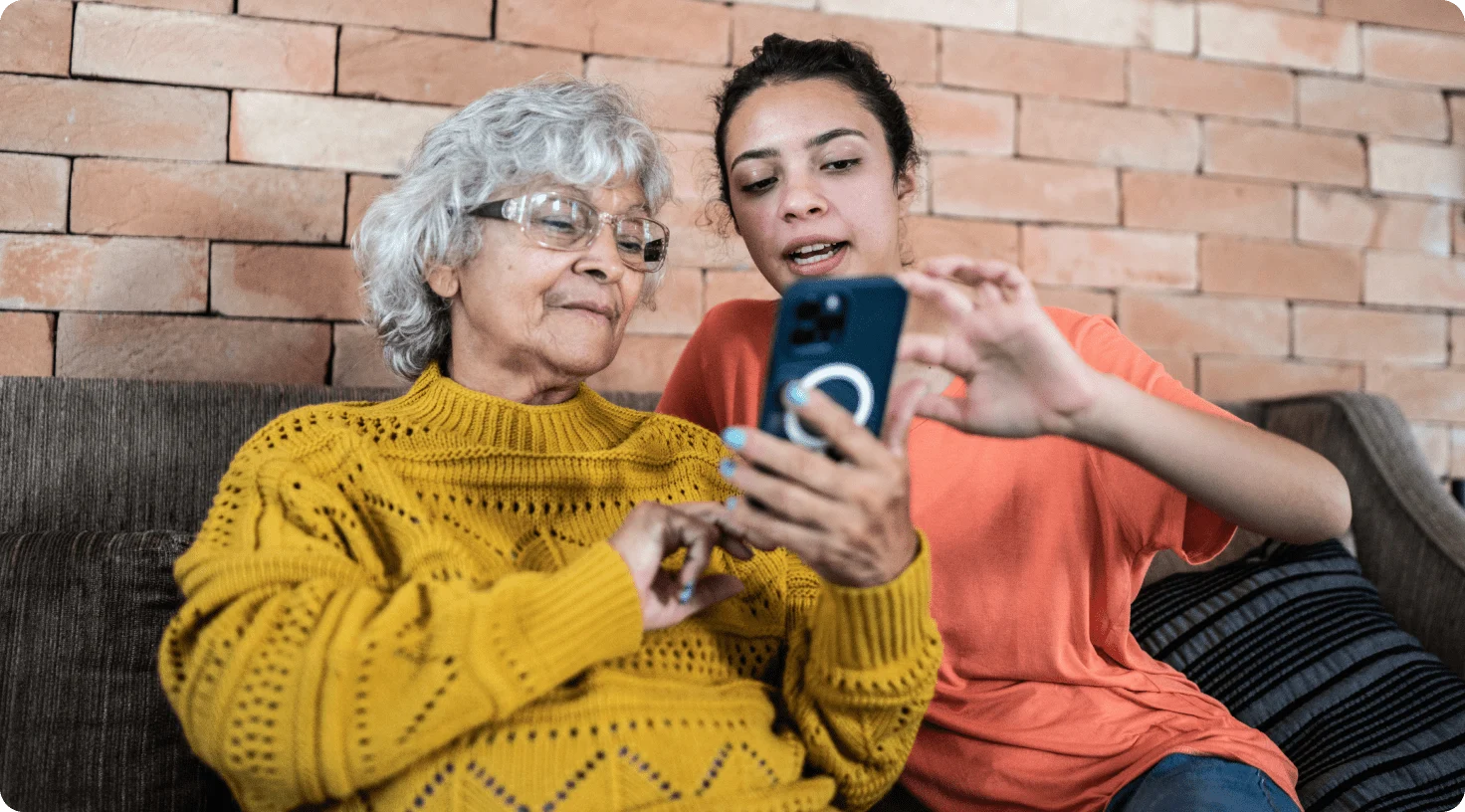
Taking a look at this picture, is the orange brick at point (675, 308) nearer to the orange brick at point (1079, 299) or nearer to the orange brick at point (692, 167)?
the orange brick at point (692, 167)

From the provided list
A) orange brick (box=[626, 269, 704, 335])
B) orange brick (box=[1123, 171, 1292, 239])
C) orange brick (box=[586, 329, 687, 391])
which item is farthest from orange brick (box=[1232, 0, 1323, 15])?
orange brick (box=[586, 329, 687, 391])

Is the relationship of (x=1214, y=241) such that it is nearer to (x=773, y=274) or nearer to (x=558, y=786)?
(x=773, y=274)

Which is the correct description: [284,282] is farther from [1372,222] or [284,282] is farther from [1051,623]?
[1372,222]

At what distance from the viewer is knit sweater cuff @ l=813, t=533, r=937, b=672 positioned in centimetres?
84

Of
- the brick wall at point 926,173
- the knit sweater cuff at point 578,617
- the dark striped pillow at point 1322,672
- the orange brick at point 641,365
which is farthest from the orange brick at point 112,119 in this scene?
the dark striped pillow at point 1322,672

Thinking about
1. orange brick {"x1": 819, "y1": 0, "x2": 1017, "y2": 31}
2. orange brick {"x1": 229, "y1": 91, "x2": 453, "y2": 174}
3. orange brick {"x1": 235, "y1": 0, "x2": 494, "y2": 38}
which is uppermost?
orange brick {"x1": 819, "y1": 0, "x2": 1017, "y2": 31}

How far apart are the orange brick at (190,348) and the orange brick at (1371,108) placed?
6.83 feet

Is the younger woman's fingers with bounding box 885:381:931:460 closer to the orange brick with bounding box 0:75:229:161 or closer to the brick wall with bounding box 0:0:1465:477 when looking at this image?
the brick wall with bounding box 0:0:1465:477

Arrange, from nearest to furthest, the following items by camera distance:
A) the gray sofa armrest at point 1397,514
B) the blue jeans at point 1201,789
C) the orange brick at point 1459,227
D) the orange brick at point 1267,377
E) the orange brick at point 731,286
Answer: the blue jeans at point 1201,789 → the gray sofa armrest at point 1397,514 → the orange brick at point 731,286 → the orange brick at point 1267,377 → the orange brick at point 1459,227

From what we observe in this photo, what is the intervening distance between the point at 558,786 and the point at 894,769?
351 millimetres

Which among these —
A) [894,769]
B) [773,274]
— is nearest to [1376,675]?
[894,769]

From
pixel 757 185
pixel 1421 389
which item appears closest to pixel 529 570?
pixel 757 185

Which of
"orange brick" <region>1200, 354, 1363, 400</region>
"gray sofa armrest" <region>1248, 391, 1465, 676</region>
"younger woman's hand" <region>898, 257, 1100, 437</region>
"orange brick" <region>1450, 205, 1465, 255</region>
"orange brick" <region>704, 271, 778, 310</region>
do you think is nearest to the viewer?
"younger woman's hand" <region>898, 257, 1100, 437</region>

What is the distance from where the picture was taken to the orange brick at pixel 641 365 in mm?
1856
